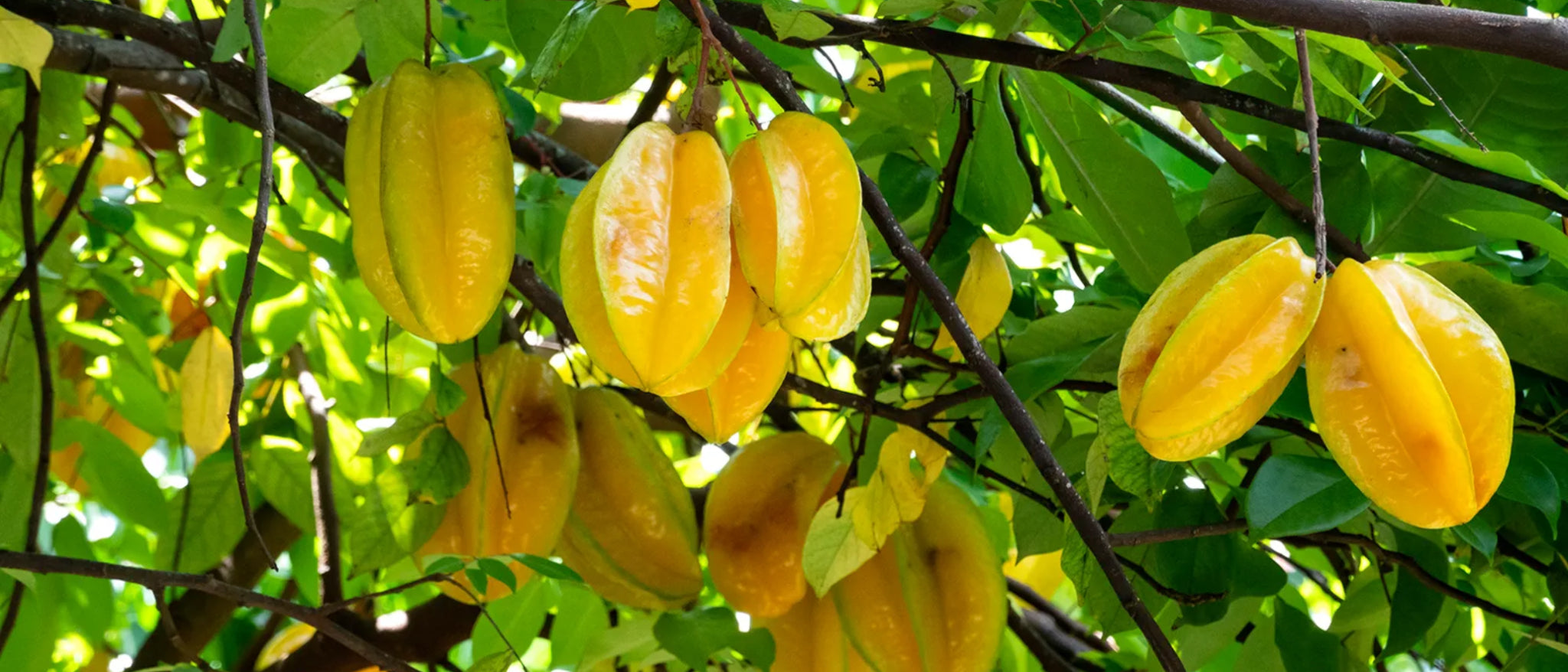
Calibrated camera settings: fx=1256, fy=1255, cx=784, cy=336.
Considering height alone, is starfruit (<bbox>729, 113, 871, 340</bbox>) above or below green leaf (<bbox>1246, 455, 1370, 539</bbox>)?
above

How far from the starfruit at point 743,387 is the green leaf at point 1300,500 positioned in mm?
393

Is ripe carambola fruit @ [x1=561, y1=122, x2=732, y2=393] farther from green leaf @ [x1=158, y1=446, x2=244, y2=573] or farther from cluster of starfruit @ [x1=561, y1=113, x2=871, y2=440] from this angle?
green leaf @ [x1=158, y1=446, x2=244, y2=573]

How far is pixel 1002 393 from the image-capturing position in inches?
34.0

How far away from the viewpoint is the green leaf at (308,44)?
49.0 inches

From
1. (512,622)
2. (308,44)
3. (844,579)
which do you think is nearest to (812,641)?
(844,579)

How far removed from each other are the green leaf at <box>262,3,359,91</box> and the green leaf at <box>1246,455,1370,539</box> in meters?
0.94

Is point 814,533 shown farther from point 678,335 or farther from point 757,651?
point 678,335

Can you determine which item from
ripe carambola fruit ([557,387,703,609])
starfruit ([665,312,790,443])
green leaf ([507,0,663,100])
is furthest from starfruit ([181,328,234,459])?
starfruit ([665,312,790,443])

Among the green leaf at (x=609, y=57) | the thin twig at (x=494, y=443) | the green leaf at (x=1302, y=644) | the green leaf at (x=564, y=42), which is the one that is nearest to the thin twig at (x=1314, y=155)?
the green leaf at (x=564, y=42)

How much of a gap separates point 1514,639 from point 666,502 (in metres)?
1.13

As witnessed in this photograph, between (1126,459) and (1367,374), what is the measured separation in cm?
27

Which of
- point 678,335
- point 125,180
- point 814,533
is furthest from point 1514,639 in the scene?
point 125,180

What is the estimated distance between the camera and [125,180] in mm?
2191

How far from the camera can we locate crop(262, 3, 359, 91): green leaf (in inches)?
49.0
